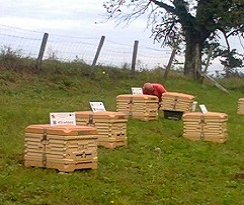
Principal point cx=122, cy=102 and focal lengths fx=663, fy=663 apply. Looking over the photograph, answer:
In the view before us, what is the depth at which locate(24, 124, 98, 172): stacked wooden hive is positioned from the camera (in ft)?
32.2

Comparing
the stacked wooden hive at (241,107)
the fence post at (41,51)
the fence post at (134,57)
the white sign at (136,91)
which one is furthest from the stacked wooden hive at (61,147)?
the fence post at (134,57)

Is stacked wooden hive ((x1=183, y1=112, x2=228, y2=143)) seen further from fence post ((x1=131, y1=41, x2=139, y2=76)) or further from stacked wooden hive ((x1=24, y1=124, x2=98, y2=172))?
fence post ((x1=131, y1=41, x2=139, y2=76))

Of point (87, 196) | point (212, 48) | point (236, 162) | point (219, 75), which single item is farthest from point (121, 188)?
point (219, 75)

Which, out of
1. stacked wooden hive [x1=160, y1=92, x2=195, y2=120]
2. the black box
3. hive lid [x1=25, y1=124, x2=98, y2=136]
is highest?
hive lid [x1=25, y1=124, x2=98, y2=136]

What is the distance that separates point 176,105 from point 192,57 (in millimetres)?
15461

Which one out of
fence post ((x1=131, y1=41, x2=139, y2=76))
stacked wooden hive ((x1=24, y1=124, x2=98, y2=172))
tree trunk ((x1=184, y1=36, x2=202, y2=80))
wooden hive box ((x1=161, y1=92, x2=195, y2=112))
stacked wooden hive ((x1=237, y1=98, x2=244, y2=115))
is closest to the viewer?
stacked wooden hive ((x1=24, y1=124, x2=98, y2=172))

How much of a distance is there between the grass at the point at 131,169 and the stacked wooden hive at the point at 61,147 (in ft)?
0.51

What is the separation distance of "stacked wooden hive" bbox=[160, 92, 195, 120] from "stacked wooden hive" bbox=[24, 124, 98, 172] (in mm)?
8352

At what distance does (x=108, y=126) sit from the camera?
1252 centimetres

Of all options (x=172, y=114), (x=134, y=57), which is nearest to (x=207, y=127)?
(x=172, y=114)

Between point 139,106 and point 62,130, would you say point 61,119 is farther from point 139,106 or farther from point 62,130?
point 139,106

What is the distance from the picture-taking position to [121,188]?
9391 millimetres

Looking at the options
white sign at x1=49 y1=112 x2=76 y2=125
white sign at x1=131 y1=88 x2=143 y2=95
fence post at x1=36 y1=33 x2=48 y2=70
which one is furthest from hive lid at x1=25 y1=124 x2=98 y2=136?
fence post at x1=36 y1=33 x2=48 y2=70

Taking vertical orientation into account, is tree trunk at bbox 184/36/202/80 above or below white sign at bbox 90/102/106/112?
above
